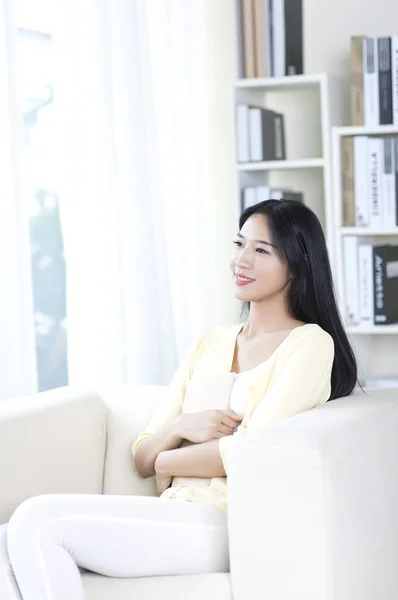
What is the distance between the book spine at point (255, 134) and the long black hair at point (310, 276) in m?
1.22

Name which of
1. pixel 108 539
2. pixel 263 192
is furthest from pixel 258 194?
pixel 108 539

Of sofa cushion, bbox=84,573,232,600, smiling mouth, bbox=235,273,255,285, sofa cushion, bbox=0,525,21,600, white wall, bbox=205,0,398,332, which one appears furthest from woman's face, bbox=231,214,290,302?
white wall, bbox=205,0,398,332

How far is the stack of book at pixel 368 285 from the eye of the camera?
3.17 metres

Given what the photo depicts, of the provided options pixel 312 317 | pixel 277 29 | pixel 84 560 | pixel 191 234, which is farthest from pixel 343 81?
pixel 84 560

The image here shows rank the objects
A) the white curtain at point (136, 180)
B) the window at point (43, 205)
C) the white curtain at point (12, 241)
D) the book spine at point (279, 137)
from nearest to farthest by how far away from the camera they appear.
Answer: the white curtain at point (12, 241)
the white curtain at point (136, 180)
the window at point (43, 205)
the book spine at point (279, 137)

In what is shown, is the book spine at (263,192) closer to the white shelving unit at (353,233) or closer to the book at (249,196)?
the book at (249,196)

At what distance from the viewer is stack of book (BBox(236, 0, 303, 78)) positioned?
3.25 metres

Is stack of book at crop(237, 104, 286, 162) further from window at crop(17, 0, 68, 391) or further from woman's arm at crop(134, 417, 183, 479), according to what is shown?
woman's arm at crop(134, 417, 183, 479)

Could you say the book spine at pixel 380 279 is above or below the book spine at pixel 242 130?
below

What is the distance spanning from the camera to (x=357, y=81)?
10.3 feet

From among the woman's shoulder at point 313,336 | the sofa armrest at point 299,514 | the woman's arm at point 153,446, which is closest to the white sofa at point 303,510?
the sofa armrest at point 299,514

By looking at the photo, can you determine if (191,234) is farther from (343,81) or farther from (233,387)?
(233,387)

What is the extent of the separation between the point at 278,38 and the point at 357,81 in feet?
1.02

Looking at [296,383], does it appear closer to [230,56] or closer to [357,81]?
[357,81]
